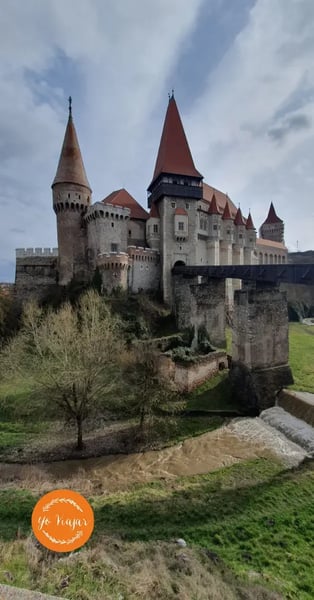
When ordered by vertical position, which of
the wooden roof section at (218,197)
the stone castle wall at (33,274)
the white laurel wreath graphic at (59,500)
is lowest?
the white laurel wreath graphic at (59,500)

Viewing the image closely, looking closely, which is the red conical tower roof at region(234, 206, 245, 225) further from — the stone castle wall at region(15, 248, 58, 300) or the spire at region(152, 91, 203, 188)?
the stone castle wall at region(15, 248, 58, 300)

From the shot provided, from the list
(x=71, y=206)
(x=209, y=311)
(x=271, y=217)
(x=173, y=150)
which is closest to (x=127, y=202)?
(x=71, y=206)

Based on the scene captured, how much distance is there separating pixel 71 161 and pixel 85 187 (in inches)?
102

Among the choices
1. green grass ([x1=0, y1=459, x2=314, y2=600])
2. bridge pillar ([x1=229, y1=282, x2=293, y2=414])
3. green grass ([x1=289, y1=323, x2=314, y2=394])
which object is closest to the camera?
green grass ([x1=0, y1=459, x2=314, y2=600])

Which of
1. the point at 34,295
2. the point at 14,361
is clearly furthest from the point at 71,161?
the point at 14,361

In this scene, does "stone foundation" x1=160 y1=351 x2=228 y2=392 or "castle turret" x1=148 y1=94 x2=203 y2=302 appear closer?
"stone foundation" x1=160 y1=351 x2=228 y2=392

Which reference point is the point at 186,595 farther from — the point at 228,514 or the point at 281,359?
the point at 281,359

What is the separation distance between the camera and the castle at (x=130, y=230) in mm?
25703

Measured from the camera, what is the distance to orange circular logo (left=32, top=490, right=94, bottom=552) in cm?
416

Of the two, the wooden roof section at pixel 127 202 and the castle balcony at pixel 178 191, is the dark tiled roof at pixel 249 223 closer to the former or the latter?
the castle balcony at pixel 178 191

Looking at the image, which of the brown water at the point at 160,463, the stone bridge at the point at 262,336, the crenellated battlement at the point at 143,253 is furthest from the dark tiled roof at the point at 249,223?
the brown water at the point at 160,463

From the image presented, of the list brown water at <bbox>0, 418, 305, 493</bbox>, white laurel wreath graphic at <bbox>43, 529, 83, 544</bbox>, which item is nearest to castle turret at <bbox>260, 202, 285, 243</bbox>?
brown water at <bbox>0, 418, 305, 493</bbox>

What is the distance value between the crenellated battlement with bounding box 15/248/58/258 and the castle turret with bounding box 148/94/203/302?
37.5ft

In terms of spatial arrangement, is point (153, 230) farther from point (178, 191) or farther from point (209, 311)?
point (209, 311)
